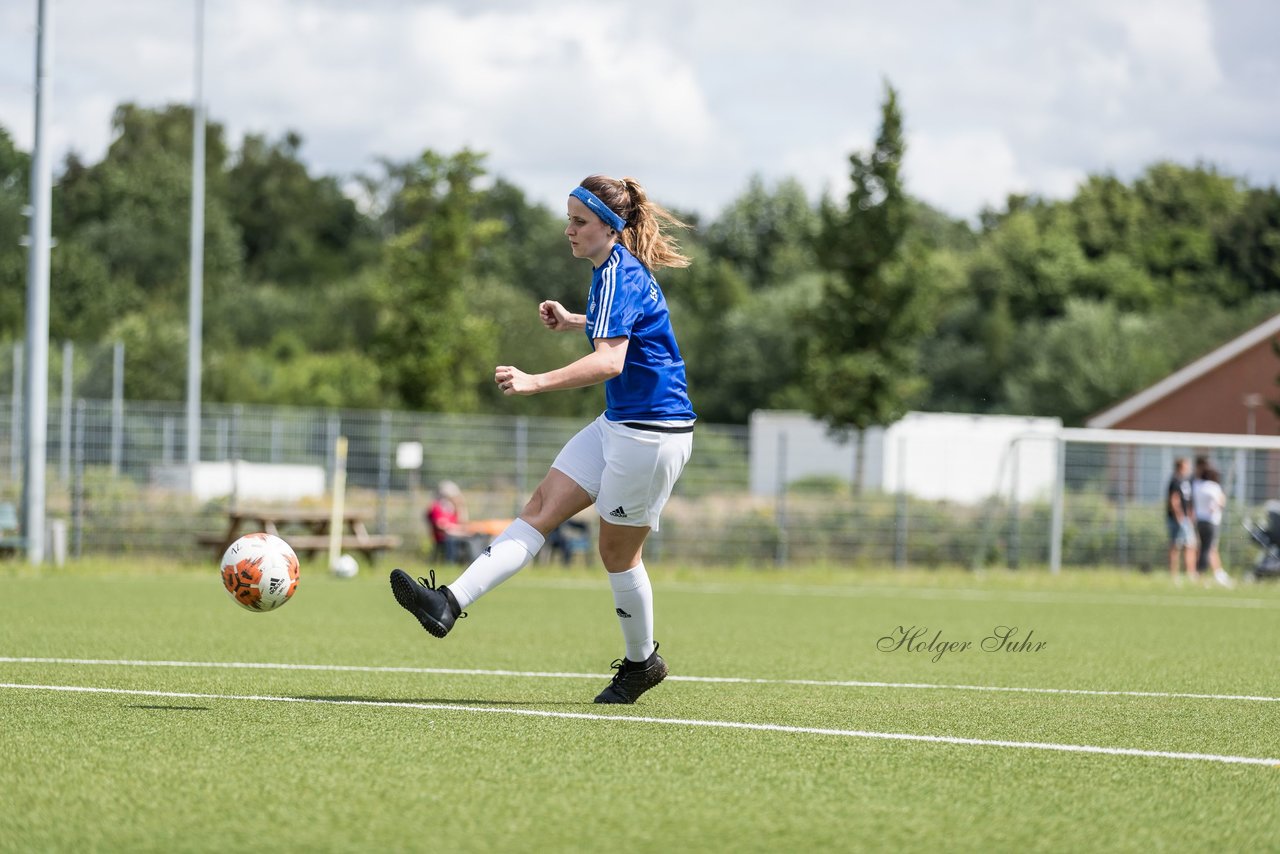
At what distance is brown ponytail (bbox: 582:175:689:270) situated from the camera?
6.73m

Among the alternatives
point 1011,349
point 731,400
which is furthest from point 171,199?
point 1011,349

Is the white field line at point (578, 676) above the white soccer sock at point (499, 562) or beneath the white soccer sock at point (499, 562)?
beneath

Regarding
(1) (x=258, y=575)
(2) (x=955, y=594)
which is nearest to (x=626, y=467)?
(1) (x=258, y=575)

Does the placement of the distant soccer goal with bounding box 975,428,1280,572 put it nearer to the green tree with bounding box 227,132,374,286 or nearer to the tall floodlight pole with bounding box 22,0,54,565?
the tall floodlight pole with bounding box 22,0,54,565

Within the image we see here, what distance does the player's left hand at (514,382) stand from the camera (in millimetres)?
5992

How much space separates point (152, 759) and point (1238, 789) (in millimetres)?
3329

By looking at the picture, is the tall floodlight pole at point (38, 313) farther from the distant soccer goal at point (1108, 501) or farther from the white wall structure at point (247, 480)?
the distant soccer goal at point (1108, 501)

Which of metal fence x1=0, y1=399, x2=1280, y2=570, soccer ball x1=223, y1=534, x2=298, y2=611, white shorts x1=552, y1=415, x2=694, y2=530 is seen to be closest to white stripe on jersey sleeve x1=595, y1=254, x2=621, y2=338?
white shorts x1=552, y1=415, x2=694, y2=530

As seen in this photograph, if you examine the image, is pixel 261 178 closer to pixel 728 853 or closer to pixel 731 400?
pixel 731 400

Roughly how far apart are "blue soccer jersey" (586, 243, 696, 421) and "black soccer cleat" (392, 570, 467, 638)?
101 centimetres

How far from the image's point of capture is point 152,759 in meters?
4.98

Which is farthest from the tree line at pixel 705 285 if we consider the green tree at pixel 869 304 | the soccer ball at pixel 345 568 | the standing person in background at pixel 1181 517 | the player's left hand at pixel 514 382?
the player's left hand at pixel 514 382

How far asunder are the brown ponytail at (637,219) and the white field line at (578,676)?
7.64 feet

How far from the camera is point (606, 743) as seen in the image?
5.50 m
